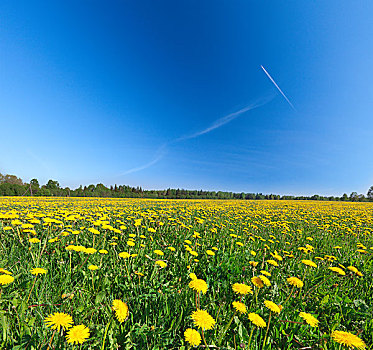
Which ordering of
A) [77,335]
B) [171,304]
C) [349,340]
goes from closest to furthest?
[77,335]
[349,340]
[171,304]

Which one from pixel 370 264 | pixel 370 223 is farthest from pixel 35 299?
pixel 370 223

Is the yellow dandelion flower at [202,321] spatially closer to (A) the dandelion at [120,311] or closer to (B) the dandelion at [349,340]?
(A) the dandelion at [120,311]

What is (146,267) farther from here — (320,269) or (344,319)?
(320,269)

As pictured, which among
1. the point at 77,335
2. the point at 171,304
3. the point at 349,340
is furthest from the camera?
the point at 171,304

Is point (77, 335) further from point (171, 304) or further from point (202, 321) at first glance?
point (171, 304)

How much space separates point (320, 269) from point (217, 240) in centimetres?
178

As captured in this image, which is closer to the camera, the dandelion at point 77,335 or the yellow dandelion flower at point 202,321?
the dandelion at point 77,335

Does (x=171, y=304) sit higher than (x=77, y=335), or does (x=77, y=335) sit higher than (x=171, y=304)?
(x=77, y=335)

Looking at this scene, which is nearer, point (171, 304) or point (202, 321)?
point (202, 321)

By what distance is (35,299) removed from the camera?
5.44 feet

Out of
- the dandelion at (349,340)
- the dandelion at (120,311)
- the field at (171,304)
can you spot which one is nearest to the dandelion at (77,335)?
the field at (171,304)

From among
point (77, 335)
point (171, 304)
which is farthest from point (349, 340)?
point (77, 335)

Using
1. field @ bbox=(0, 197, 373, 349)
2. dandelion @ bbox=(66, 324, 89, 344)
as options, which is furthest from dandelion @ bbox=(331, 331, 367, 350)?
dandelion @ bbox=(66, 324, 89, 344)

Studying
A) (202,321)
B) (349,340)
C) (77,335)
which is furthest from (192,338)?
(349,340)
